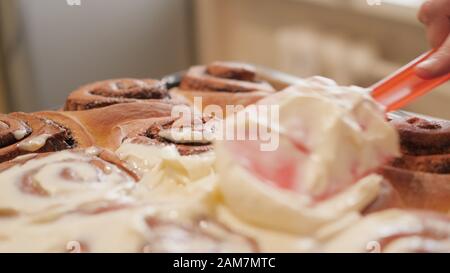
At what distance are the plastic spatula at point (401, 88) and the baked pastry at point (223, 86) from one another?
1.55 feet

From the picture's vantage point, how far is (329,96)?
0.97m

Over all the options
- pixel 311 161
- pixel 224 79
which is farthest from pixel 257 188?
pixel 224 79

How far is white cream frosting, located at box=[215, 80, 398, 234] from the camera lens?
34.1 inches

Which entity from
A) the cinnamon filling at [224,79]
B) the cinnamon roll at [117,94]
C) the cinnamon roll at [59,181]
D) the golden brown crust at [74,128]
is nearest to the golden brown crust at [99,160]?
the cinnamon roll at [59,181]

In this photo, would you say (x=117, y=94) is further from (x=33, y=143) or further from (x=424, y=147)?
(x=424, y=147)

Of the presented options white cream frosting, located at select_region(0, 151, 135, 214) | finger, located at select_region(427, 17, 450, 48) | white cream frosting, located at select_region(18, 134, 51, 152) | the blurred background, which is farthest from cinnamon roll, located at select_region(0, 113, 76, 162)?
the blurred background

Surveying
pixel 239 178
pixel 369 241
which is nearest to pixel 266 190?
pixel 239 178

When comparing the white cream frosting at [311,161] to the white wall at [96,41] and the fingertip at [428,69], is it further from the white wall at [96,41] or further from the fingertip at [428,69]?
the white wall at [96,41]

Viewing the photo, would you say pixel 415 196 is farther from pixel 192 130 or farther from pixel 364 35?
pixel 364 35

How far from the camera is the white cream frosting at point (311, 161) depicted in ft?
2.84

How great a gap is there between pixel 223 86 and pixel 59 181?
677 mm

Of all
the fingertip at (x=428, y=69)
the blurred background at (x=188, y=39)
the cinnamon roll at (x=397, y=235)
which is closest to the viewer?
the cinnamon roll at (x=397, y=235)

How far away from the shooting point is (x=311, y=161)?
2.97 feet

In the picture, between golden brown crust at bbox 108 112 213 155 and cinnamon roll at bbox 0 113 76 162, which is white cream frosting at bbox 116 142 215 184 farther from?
cinnamon roll at bbox 0 113 76 162
